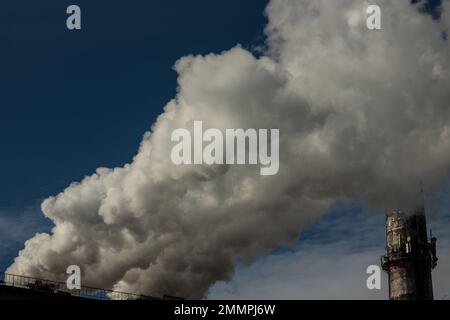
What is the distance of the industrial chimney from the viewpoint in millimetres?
66750

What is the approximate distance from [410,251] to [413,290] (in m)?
3.94

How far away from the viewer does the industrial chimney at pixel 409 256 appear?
6675cm

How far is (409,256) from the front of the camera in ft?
220
